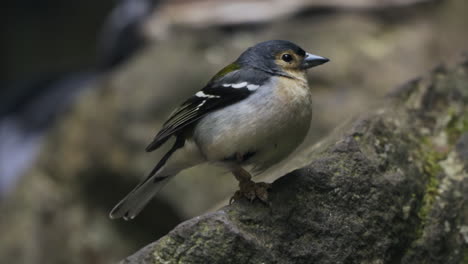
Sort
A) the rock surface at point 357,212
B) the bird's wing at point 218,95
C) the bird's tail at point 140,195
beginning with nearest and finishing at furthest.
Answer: the rock surface at point 357,212
the bird's wing at point 218,95
the bird's tail at point 140,195

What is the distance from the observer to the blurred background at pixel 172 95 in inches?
320

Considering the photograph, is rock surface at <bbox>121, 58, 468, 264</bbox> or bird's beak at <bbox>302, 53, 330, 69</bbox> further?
bird's beak at <bbox>302, 53, 330, 69</bbox>

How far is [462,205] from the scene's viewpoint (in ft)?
13.2

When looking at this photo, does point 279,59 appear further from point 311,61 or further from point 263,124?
point 263,124

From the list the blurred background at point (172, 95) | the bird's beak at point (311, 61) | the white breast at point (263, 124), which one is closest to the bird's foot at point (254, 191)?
the white breast at point (263, 124)

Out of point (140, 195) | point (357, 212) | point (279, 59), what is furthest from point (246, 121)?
point (140, 195)

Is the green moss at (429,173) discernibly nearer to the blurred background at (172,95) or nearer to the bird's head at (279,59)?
the bird's head at (279,59)

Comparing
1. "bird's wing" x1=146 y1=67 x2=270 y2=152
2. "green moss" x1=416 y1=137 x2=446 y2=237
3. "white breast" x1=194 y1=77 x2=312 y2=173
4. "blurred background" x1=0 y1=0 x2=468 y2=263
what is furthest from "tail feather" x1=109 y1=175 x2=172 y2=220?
"blurred background" x1=0 y1=0 x2=468 y2=263

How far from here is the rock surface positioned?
3.34 m

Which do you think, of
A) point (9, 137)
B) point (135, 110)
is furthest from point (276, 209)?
point (9, 137)

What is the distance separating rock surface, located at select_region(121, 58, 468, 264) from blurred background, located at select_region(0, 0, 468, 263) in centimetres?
279

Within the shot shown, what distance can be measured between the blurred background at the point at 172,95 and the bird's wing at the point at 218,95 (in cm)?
312

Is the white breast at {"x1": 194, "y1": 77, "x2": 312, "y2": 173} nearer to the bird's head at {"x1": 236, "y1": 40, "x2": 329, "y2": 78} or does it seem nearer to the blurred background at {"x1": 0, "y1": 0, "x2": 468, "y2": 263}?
the bird's head at {"x1": 236, "y1": 40, "x2": 329, "y2": 78}

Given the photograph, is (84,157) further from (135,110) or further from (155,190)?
(155,190)
